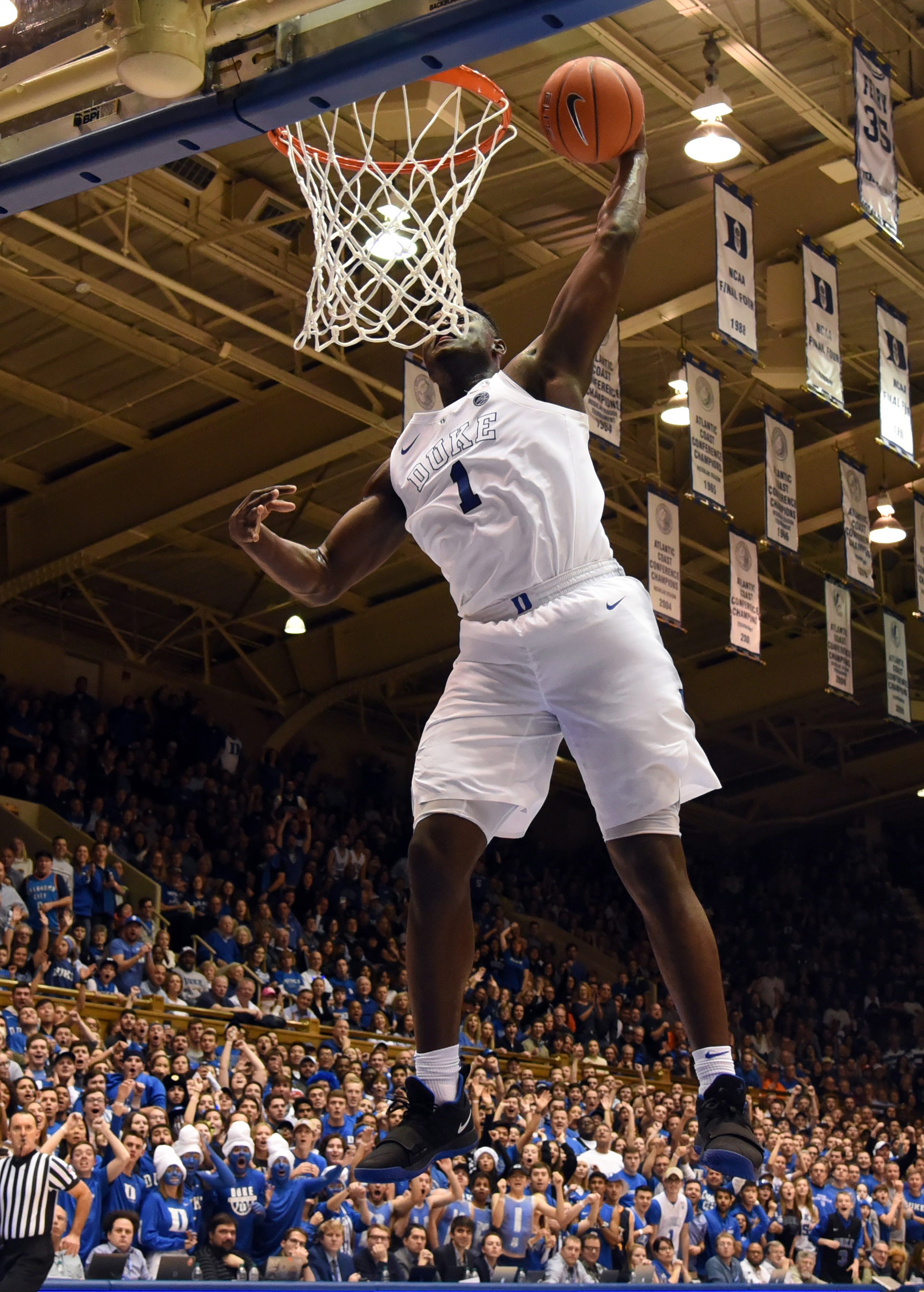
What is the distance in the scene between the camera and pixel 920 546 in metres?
17.7

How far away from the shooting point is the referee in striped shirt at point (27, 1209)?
320 inches

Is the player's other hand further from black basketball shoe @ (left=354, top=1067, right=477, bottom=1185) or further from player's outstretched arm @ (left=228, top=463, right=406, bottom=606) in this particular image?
black basketball shoe @ (left=354, top=1067, right=477, bottom=1185)

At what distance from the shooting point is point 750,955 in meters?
28.5

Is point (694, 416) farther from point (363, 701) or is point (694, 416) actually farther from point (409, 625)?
point (363, 701)

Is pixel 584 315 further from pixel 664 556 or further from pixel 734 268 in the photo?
pixel 664 556

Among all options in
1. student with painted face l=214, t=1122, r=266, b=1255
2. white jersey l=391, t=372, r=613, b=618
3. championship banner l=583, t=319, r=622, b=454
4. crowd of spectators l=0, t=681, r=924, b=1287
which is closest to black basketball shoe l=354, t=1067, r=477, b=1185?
white jersey l=391, t=372, r=613, b=618


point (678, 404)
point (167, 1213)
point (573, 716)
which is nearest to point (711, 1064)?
point (573, 716)

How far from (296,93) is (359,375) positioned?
11.7 m

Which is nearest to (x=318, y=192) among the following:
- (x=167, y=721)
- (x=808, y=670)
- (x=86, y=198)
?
(x=86, y=198)

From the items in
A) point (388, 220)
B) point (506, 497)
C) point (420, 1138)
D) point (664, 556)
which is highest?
point (664, 556)

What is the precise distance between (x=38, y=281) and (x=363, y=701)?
13.0 meters

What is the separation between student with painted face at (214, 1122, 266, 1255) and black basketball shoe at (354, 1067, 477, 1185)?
307 inches

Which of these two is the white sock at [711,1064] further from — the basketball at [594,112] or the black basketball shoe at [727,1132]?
the basketball at [594,112]

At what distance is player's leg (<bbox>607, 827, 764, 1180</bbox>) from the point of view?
3.29 meters
